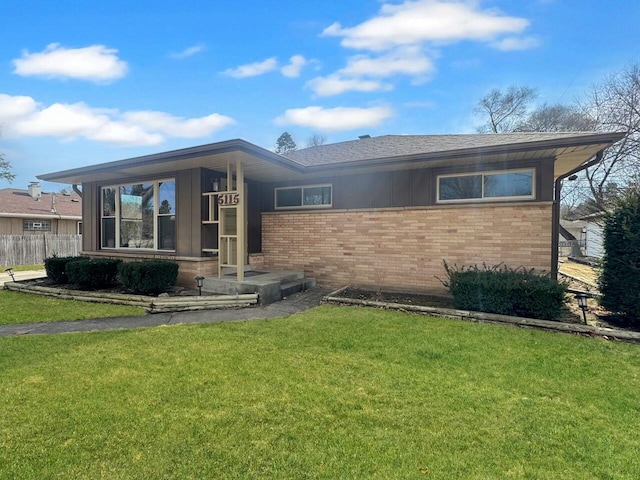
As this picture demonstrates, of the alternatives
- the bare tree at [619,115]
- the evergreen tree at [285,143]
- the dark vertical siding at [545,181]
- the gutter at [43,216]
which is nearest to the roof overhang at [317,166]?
the dark vertical siding at [545,181]

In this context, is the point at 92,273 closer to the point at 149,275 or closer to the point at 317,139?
the point at 149,275

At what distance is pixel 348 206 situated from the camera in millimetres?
9148

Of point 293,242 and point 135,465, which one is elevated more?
point 293,242

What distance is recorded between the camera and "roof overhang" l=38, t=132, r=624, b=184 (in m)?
6.32

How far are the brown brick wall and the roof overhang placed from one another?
1.11 m

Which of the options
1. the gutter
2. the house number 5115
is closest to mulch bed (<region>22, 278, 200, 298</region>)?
the house number 5115

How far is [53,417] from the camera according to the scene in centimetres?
273

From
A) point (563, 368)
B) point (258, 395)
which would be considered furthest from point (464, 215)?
point (258, 395)

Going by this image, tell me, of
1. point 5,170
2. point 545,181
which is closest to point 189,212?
point 545,181

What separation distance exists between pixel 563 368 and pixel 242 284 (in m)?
5.85

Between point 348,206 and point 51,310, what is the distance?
279 inches

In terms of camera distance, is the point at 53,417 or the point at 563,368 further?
the point at 563,368

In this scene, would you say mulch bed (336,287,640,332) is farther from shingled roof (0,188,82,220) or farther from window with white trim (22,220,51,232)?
window with white trim (22,220,51,232)

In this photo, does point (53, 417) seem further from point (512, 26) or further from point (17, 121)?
point (17, 121)
